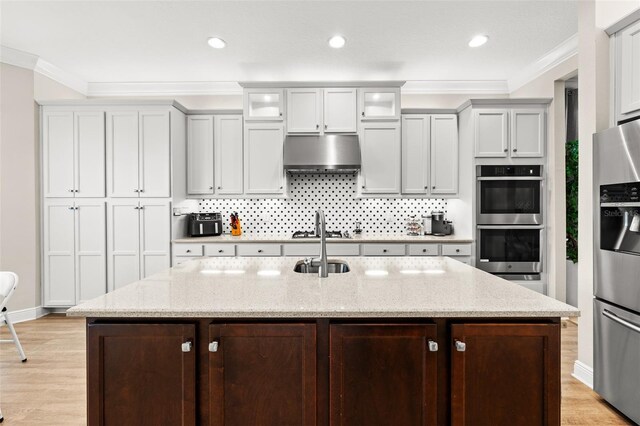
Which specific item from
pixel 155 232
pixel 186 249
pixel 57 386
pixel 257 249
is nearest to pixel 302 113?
pixel 257 249

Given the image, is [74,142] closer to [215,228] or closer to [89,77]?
[89,77]

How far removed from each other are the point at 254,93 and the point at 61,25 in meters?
1.92

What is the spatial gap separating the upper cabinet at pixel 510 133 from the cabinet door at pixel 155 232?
371cm

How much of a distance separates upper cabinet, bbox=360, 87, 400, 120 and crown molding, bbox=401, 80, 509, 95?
44 cm

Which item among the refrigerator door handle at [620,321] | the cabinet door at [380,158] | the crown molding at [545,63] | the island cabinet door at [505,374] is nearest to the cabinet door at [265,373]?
the island cabinet door at [505,374]

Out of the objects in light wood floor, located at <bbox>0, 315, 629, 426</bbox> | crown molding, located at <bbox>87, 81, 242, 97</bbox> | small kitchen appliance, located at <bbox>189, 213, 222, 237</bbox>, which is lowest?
light wood floor, located at <bbox>0, 315, 629, 426</bbox>

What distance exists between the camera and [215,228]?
14.0 feet

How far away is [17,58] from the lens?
12.2 feet

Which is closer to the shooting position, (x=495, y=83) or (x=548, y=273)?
(x=548, y=273)

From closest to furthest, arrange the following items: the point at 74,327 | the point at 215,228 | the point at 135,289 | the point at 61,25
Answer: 1. the point at 135,289
2. the point at 61,25
3. the point at 74,327
4. the point at 215,228

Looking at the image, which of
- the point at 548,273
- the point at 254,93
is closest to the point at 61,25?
the point at 254,93

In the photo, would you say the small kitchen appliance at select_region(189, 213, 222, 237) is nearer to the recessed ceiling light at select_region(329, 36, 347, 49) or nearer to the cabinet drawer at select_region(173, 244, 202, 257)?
the cabinet drawer at select_region(173, 244, 202, 257)

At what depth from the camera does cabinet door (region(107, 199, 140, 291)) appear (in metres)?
3.99

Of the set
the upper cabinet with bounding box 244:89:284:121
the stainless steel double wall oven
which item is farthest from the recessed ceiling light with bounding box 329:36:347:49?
the stainless steel double wall oven
